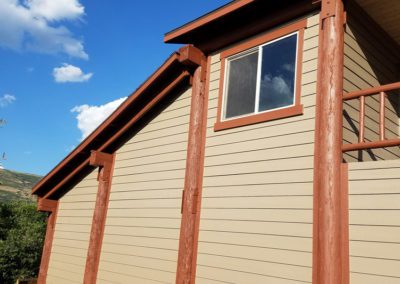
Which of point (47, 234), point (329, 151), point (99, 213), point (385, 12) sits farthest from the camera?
point (47, 234)

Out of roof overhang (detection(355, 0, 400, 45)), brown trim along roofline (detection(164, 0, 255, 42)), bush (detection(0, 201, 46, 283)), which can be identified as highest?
brown trim along roofline (detection(164, 0, 255, 42))

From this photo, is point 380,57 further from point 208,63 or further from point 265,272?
point 265,272

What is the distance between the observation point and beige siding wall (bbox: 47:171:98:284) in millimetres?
11298

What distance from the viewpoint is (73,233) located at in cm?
1188

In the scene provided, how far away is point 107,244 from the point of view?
395 inches

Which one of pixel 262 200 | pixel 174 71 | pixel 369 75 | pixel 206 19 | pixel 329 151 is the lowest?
pixel 262 200

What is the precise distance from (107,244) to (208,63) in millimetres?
5181

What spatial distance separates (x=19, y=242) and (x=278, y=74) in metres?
14.9

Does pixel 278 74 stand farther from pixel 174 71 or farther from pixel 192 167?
pixel 174 71

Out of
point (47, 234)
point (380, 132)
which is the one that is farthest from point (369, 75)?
point (47, 234)

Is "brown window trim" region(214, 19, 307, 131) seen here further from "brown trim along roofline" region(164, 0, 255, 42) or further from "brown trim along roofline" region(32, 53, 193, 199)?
"brown trim along roofline" region(32, 53, 193, 199)

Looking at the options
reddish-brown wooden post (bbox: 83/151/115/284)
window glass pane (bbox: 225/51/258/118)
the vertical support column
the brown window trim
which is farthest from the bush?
the vertical support column

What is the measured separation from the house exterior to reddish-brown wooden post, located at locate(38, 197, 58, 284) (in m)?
3.21

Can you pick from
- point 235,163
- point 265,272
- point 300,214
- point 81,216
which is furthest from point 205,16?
point 81,216
